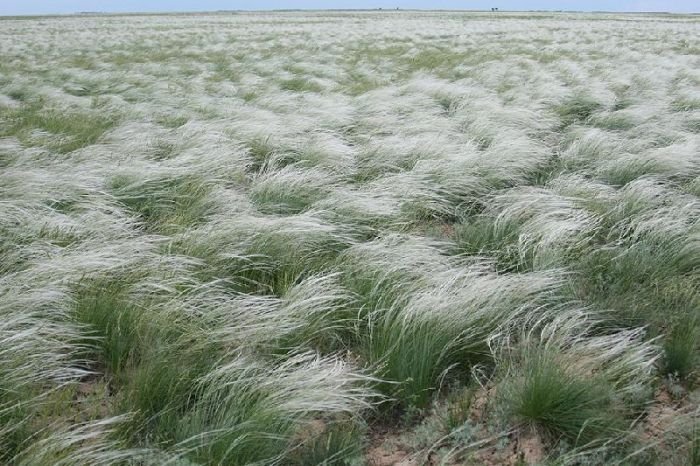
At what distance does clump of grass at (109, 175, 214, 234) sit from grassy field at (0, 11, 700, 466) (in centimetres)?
2

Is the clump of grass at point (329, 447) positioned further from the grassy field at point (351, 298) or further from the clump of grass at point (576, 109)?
the clump of grass at point (576, 109)

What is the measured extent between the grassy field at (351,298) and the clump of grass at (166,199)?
0.06ft

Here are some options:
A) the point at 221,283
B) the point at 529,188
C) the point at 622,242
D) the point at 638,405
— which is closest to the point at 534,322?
the point at 638,405

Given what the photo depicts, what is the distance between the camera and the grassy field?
1.71m

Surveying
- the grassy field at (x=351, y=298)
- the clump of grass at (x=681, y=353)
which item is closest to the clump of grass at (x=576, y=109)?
the grassy field at (x=351, y=298)

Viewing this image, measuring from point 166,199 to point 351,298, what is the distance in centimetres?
198

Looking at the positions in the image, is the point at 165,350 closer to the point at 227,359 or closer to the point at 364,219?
the point at 227,359

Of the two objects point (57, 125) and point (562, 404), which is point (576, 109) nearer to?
point (562, 404)

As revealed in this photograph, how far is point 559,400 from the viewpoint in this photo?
173 centimetres

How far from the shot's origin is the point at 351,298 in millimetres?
2449

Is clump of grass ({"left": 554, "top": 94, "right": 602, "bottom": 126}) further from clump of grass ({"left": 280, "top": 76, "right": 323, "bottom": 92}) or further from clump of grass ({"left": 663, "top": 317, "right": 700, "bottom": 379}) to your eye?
clump of grass ({"left": 663, "top": 317, "right": 700, "bottom": 379})

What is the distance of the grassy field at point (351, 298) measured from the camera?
67.2 inches

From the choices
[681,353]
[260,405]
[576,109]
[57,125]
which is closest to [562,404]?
[681,353]

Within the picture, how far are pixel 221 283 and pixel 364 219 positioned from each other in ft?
3.49
